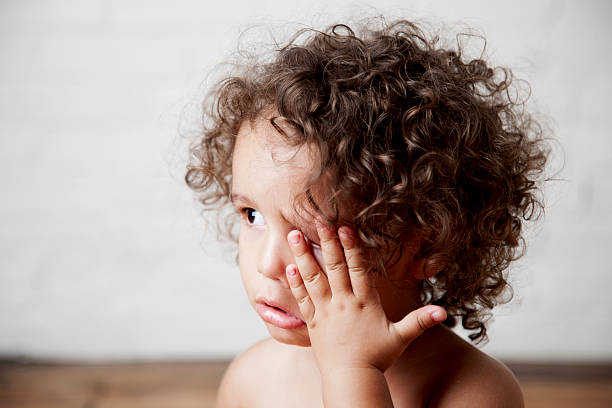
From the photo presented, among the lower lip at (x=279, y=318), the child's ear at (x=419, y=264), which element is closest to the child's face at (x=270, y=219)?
the lower lip at (x=279, y=318)

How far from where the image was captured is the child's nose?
71 cm

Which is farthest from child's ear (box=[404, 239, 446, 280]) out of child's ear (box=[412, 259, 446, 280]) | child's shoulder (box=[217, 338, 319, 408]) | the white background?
the white background

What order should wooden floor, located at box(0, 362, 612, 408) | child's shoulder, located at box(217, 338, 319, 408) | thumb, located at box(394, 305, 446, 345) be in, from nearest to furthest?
1. thumb, located at box(394, 305, 446, 345)
2. child's shoulder, located at box(217, 338, 319, 408)
3. wooden floor, located at box(0, 362, 612, 408)

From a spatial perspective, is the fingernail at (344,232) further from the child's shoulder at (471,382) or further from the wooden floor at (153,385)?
the wooden floor at (153,385)

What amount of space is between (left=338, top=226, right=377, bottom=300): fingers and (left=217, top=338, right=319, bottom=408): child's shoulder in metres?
0.24

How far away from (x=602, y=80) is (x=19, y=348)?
5.03 feet

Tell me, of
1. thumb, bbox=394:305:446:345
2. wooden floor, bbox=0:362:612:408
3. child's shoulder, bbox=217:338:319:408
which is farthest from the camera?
wooden floor, bbox=0:362:612:408

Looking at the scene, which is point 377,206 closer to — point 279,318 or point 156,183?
point 279,318

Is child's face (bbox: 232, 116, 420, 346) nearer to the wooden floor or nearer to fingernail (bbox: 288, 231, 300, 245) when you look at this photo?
fingernail (bbox: 288, 231, 300, 245)

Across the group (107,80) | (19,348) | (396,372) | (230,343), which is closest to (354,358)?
(396,372)

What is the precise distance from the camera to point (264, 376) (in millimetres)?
950

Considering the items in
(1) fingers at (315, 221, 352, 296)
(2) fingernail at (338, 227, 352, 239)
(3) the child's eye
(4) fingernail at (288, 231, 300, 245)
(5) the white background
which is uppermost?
(5) the white background

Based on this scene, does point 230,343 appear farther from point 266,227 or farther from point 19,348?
point 266,227

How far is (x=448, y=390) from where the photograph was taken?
765mm
